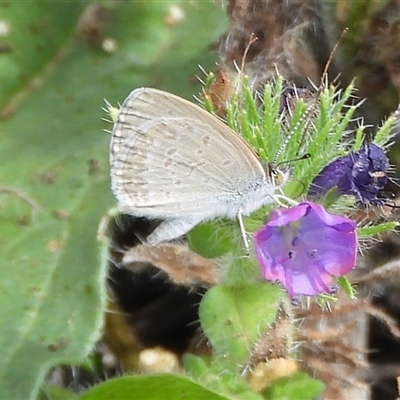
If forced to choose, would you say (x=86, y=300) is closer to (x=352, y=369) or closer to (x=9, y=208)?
(x=9, y=208)

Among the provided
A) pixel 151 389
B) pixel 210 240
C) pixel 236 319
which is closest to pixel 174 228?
pixel 210 240

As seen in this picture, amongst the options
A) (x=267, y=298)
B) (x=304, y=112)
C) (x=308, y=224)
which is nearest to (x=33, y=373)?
(x=267, y=298)

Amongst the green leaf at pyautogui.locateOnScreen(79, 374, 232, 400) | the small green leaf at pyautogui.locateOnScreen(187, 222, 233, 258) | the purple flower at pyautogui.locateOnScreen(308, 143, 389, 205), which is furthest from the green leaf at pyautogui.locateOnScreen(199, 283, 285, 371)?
the purple flower at pyautogui.locateOnScreen(308, 143, 389, 205)

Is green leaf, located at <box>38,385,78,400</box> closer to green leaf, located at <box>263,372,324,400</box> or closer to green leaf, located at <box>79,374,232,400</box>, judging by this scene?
green leaf, located at <box>79,374,232,400</box>

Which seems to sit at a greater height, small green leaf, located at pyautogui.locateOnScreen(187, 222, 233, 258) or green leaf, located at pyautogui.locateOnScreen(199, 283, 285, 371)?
small green leaf, located at pyautogui.locateOnScreen(187, 222, 233, 258)

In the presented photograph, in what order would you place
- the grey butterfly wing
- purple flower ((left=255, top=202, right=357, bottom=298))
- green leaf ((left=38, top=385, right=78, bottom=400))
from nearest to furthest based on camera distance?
purple flower ((left=255, top=202, right=357, bottom=298)) → the grey butterfly wing → green leaf ((left=38, top=385, right=78, bottom=400))

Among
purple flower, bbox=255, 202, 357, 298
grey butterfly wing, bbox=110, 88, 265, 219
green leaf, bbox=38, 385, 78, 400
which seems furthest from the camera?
green leaf, bbox=38, 385, 78, 400

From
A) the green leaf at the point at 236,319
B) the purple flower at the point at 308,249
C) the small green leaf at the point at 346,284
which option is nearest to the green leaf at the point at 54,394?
the green leaf at the point at 236,319
